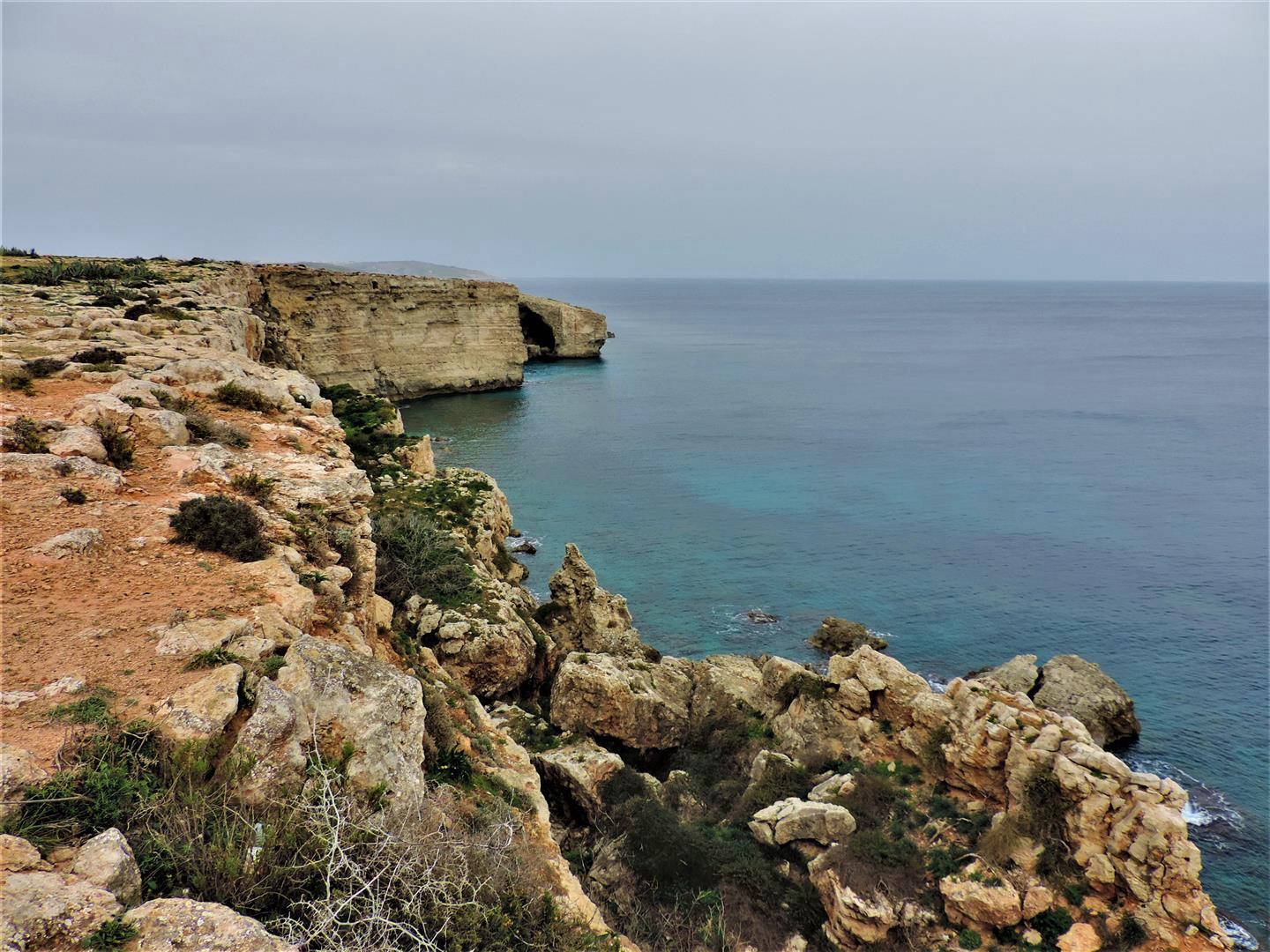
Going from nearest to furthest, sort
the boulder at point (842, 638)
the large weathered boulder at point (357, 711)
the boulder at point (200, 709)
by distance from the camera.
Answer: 1. the boulder at point (200, 709)
2. the large weathered boulder at point (357, 711)
3. the boulder at point (842, 638)

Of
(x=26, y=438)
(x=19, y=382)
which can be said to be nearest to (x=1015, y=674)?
(x=26, y=438)

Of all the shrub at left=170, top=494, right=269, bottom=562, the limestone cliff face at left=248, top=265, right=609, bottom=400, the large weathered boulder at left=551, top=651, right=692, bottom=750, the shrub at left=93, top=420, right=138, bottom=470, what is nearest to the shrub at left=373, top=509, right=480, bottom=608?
the large weathered boulder at left=551, top=651, right=692, bottom=750

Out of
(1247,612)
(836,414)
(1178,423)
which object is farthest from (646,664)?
(1178,423)

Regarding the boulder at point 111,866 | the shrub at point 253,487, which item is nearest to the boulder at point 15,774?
the boulder at point 111,866

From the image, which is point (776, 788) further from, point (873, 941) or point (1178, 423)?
point (1178, 423)

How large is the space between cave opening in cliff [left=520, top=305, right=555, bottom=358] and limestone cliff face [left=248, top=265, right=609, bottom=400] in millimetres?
16588

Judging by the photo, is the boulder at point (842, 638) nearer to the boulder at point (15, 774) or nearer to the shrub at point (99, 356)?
the shrub at point (99, 356)

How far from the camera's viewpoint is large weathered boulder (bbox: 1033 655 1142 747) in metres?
20.1

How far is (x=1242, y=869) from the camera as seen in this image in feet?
52.1

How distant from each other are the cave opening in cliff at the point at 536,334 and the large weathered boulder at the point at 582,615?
66.8m

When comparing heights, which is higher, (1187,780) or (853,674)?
(853,674)

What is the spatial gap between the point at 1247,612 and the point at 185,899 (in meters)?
34.7

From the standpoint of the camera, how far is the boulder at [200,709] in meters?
5.51

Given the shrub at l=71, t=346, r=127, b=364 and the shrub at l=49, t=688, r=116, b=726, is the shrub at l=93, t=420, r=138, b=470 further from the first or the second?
the shrub at l=49, t=688, r=116, b=726
